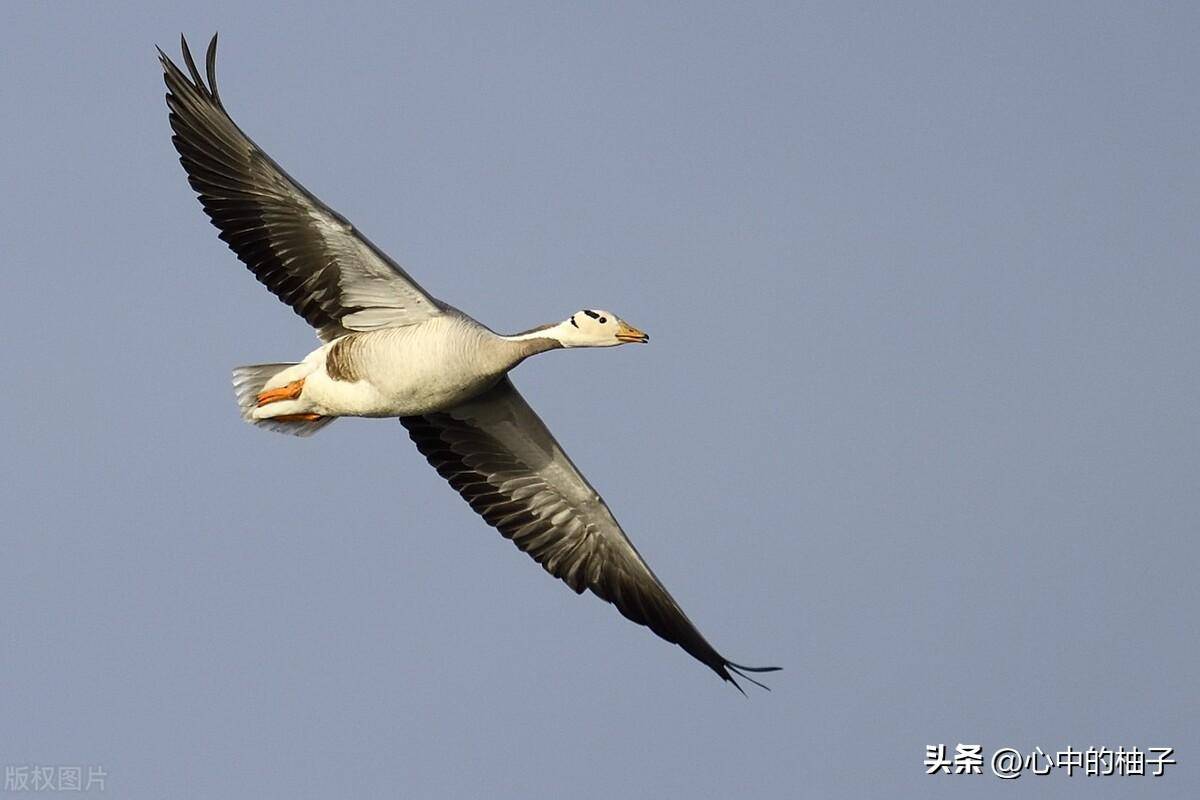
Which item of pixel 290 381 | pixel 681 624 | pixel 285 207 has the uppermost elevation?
pixel 285 207

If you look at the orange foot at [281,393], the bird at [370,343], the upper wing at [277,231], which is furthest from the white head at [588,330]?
the orange foot at [281,393]

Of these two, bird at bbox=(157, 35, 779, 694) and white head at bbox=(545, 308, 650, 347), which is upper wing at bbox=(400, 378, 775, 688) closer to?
bird at bbox=(157, 35, 779, 694)

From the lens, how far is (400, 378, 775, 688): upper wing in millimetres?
15914

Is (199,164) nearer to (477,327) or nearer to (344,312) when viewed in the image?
(344,312)

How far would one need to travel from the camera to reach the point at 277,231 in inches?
582

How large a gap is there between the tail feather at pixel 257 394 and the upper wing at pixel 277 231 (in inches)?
26.9

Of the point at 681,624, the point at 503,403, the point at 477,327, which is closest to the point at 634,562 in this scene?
the point at 681,624

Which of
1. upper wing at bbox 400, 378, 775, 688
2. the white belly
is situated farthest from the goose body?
upper wing at bbox 400, 378, 775, 688

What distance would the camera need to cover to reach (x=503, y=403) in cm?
1566

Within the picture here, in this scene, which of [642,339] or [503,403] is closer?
[642,339]

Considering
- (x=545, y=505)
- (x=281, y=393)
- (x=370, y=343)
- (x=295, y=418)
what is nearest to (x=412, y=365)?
(x=370, y=343)

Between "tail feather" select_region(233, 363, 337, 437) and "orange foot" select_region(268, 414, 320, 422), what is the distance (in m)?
0.03

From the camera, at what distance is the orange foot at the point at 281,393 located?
49.8ft

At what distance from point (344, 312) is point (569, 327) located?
184cm
